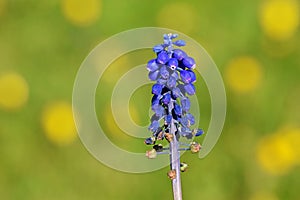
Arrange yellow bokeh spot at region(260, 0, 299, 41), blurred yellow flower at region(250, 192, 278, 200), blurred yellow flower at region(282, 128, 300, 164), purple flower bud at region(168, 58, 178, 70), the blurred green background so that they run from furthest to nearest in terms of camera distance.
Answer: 1. yellow bokeh spot at region(260, 0, 299, 41)
2. blurred yellow flower at region(282, 128, 300, 164)
3. the blurred green background
4. blurred yellow flower at region(250, 192, 278, 200)
5. purple flower bud at region(168, 58, 178, 70)

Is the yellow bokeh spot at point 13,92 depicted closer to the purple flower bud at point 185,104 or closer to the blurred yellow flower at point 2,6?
the blurred yellow flower at point 2,6

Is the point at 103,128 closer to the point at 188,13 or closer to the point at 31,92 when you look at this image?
the point at 31,92

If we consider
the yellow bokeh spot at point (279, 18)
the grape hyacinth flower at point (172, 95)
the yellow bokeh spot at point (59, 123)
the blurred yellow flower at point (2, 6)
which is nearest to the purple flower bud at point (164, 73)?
the grape hyacinth flower at point (172, 95)

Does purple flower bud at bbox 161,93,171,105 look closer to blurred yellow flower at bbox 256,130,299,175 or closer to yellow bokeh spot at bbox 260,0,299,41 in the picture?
blurred yellow flower at bbox 256,130,299,175

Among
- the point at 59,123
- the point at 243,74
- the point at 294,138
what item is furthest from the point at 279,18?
the point at 59,123

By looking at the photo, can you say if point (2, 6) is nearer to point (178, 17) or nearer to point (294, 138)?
point (178, 17)

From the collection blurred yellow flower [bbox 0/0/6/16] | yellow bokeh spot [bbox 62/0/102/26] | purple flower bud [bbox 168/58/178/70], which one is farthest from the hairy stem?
blurred yellow flower [bbox 0/0/6/16]
